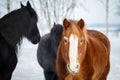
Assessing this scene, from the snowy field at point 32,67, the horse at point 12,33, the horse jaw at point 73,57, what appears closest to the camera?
the horse jaw at point 73,57

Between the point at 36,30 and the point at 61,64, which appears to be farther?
the point at 36,30

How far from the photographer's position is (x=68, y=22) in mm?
2713

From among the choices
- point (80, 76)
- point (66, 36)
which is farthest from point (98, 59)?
point (66, 36)

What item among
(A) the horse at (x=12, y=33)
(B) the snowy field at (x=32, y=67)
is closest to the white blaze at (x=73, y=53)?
(A) the horse at (x=12, y=33)

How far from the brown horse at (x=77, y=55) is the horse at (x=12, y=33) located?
1.39 meters

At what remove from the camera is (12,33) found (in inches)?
167

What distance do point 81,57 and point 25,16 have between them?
205cm

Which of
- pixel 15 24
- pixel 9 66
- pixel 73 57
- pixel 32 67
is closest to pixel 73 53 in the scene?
pixel 73 57

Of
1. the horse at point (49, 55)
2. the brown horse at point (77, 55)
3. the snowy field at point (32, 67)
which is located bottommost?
the snowy field at point (32, 67)

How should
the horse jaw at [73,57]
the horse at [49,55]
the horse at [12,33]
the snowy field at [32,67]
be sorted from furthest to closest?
the snowy field at [32,67]
the horse at [49,55]
the horse at [12,33]
the horse jaw at [73,57]

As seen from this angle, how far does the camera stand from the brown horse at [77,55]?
8.46 feet

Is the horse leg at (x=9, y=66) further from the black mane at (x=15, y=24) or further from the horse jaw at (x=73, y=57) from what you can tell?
the horse jaw at (x=73, y=57)

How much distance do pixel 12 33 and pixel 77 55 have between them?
1.90 metres

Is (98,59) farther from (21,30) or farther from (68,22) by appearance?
(21,30)
